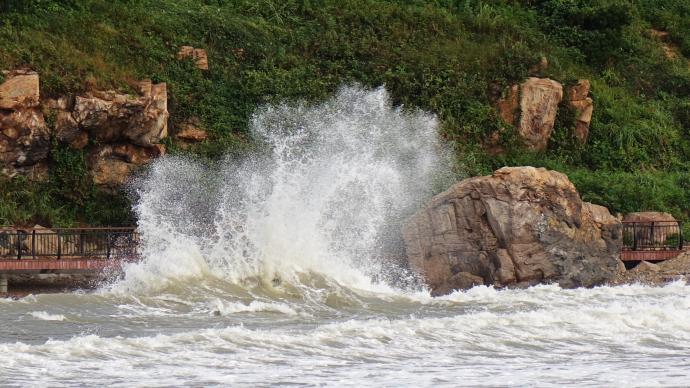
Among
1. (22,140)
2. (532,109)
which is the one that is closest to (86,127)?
(22,140)

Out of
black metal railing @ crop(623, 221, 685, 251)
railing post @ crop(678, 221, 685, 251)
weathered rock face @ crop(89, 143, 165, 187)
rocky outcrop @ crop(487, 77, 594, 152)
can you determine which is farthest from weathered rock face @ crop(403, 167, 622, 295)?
rocky outcrop @ crop(487, 77, 594, 152)

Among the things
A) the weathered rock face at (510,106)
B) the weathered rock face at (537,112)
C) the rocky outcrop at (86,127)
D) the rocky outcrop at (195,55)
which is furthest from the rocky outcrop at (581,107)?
the rocky outcrop at (86,127)

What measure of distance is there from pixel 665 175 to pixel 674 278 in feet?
33.5

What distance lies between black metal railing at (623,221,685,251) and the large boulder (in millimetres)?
13215

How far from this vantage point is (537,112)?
40.6 m

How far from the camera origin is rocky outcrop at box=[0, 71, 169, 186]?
32750 millimetres

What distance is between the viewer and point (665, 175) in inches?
1608

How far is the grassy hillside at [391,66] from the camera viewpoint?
35.2m

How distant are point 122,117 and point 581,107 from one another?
15.8 meters

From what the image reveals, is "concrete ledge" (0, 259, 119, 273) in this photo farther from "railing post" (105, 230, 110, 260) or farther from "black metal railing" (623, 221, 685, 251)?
"black metal railing" (623, 221, 685, 251)

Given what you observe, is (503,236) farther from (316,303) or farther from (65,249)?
(65,249)

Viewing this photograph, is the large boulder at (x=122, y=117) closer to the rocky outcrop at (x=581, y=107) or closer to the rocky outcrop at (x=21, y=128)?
the rocky outcrop at (x=21, y=128)

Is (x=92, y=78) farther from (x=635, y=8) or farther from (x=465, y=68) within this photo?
(x=635, y=8)

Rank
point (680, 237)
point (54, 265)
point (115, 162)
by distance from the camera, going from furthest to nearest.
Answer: point (115, 162), point (680, 237), point (54, 265)
